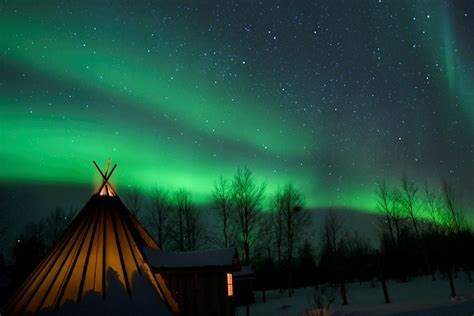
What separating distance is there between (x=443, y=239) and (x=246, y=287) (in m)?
19.9

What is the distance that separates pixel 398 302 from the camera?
16.6 m

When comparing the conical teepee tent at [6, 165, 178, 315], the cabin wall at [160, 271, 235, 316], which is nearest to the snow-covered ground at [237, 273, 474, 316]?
the cabin wall at [160, 271, 235, 316]

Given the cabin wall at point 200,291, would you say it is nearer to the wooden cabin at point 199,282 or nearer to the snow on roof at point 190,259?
the wooden cabin at point 199,282

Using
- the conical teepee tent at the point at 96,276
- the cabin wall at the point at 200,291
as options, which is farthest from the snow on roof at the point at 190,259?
the conical teepee tent at the point at 96,276

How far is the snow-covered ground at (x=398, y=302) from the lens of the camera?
473 inches

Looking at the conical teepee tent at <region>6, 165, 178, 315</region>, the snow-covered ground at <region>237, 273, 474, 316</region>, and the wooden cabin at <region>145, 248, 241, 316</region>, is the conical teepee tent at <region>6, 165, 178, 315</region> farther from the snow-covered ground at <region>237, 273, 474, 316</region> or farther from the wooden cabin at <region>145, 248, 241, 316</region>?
the snow-covered ground at <region>237, 273, 474, 316</region>

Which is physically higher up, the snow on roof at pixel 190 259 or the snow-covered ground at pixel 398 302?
the snow on roof at pixel 190 259

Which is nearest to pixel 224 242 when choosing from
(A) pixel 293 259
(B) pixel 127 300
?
(A) pixel 293 259

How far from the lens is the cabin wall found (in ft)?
39.9

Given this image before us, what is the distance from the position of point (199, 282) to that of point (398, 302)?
11034 mm

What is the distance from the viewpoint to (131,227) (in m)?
11.9

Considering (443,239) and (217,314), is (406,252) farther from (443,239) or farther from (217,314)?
(217,314)

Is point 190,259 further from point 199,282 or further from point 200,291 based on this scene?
point 200,291

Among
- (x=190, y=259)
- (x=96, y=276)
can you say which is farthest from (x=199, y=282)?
(x=96, y=276)
